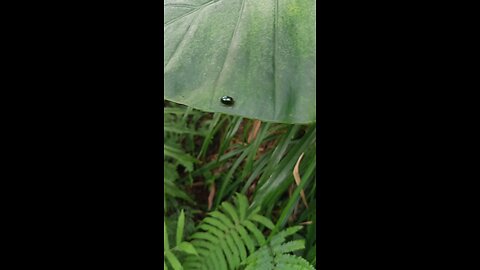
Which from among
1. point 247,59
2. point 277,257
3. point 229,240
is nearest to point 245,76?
point 247,59

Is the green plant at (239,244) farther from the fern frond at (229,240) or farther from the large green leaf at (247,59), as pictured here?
the large green leaf at (247,59)

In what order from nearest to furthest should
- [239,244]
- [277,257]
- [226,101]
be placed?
[226,101]
[277,257]
[239,244]

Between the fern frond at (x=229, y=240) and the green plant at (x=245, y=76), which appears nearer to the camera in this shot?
the green plant at (x=245, y=76)

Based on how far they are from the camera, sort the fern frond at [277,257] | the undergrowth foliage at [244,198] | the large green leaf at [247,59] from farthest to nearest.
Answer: the undergrowth foliage at [244,198], the fern frond at [277,257], the large green leaf at [247,59]

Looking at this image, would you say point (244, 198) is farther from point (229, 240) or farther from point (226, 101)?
point (226, 101)

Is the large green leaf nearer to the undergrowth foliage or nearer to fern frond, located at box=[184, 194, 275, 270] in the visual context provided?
the undergrowth foliage

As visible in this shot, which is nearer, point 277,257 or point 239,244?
point 277,257

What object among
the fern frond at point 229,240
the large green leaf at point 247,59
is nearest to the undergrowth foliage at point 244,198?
the fern frond at point 229,240

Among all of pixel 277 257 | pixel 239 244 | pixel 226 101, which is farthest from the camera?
pixel 239 244

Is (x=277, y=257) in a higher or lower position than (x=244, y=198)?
lower
